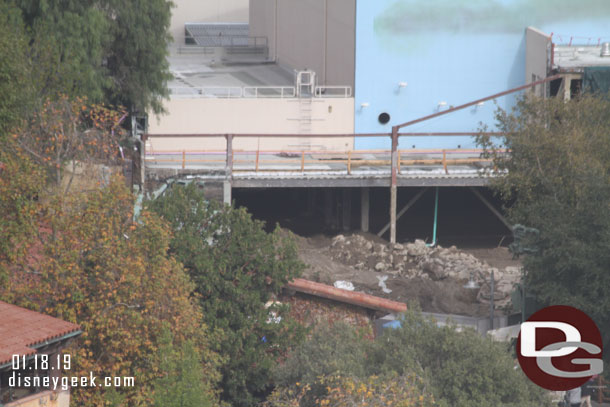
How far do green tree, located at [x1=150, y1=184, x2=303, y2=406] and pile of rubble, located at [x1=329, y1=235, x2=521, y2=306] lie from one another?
8164 mm

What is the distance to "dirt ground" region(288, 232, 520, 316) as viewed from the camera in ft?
84.4

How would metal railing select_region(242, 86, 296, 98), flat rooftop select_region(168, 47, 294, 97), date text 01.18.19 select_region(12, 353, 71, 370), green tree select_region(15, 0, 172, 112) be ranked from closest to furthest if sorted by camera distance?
1. date text 01.18.19 select_region(12, 353, 71, 370)
2. green tree select_region(15, 0, 172, 112)
3. metal railing select_region(242, 86, 296, 98)
4. flat rooftop select_region(168, 47, 294, 97)

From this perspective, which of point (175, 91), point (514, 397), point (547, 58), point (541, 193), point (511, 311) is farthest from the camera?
point (175, 91)

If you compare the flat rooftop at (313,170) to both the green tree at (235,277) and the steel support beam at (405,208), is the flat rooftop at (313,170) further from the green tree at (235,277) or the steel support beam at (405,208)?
the green tree at (235,277)

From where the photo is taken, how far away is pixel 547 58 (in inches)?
1432

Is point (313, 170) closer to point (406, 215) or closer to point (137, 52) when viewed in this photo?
point (406, 215)

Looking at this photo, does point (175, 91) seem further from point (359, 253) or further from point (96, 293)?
point (96, 293)

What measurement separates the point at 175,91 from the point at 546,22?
52.9ft

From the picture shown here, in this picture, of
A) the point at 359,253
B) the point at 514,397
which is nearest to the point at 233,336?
the point at 514,397

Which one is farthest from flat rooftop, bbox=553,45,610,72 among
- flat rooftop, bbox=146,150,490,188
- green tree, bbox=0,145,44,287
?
green tree, bbox=0,145,44,287

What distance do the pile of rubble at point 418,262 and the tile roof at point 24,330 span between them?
14.4 m

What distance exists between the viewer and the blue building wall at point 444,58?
3919 centimetres

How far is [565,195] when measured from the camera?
67.5 feet

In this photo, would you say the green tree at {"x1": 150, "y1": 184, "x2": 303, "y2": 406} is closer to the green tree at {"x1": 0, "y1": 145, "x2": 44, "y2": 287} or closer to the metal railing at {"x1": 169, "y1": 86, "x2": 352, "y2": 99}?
the green tree at {"x1": 0, "y1": 145, "x2": 44, "y2": 287}
